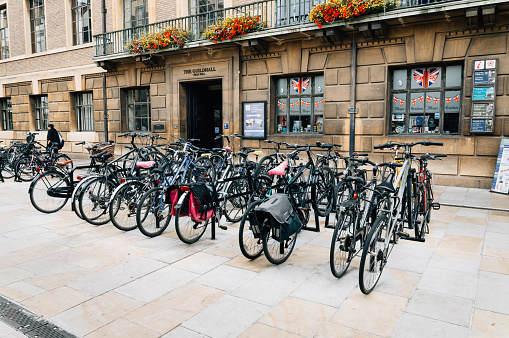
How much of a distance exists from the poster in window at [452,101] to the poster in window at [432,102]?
167 millimetres

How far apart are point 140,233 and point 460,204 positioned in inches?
248

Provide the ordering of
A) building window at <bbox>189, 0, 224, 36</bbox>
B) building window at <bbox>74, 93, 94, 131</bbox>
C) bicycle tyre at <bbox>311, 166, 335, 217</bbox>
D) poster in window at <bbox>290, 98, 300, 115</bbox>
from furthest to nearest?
1. building window at <bbox>74, 93, 94, 131</bbox>
2. building window at <bbox>189, 0, 224, 36</bbox>
3. poster in window at <bbox>290, 98, 300, 115</bbox>
4. bicycle tyre at <bbox>311, 166, 335, 217</bbox>

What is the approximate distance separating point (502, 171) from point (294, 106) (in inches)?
236

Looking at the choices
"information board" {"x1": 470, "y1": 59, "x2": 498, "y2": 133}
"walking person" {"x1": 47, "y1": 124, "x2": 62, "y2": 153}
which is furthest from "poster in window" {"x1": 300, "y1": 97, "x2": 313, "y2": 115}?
"walking person" {"x1": 47, "y1": 124, "x2": 62, "y2": 153}

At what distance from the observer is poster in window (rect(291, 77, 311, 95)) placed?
12.2 m

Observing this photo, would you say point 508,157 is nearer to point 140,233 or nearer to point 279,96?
point 279,96

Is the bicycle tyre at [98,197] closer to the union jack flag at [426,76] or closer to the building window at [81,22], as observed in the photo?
the union jack flag at [426,76]

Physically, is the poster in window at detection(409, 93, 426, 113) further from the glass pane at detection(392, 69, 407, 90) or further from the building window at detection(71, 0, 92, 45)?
the building window at detection(71, 0, 92, 45)

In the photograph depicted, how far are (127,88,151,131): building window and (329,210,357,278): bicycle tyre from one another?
1326 centimetres

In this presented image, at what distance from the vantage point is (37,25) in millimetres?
20016

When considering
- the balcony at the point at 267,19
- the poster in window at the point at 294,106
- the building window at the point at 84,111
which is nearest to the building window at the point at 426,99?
the balcony at the point at 267,19

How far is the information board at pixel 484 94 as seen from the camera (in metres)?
9.37

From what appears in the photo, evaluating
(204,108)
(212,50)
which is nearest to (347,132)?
(212,50)

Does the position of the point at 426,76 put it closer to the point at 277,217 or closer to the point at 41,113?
the point at 277,217
